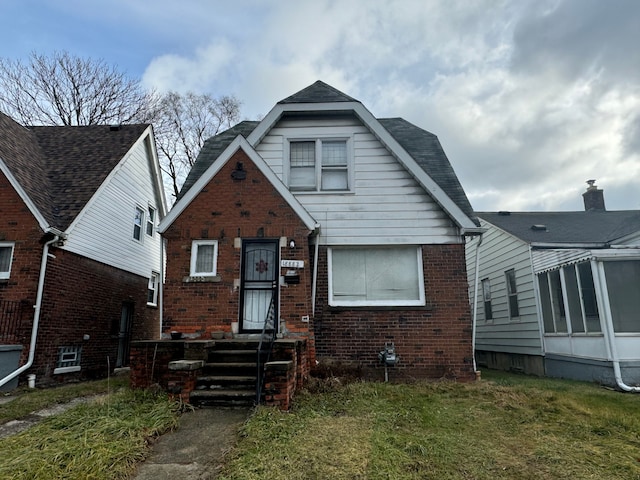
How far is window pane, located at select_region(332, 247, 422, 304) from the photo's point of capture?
891 cm

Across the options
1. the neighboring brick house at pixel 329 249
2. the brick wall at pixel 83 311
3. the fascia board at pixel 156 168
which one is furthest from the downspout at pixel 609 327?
the fascia board at pixel 156 168

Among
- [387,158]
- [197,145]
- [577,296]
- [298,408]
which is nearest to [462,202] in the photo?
[387,158]

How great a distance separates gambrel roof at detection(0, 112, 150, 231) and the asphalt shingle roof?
12.4m

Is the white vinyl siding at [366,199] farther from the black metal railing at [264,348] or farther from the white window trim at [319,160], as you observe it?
the black metal railing at [264,348]

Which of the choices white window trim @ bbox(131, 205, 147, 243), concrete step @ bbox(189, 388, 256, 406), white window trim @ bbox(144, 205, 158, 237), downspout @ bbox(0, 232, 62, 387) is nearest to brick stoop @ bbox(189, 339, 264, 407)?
concrete step @ bbox(189, 388, 256, 406)

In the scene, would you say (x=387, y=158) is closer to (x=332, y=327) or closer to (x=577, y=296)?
(x=332, y=327)

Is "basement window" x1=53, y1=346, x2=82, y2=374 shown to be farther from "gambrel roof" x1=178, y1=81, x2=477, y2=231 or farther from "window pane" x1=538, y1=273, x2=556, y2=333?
"window pane" x1=538, y1=273, x2=556, y2=333

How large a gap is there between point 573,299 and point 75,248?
12.4 metres

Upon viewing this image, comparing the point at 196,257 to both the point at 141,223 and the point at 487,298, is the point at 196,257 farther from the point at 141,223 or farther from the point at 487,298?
the point at 487,298

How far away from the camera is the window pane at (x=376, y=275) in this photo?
29.2 feet

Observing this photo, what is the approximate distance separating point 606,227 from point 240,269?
11684 mm

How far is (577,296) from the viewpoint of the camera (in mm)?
9734

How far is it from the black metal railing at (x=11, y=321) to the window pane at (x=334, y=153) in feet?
24.8

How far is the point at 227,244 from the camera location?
844cm
